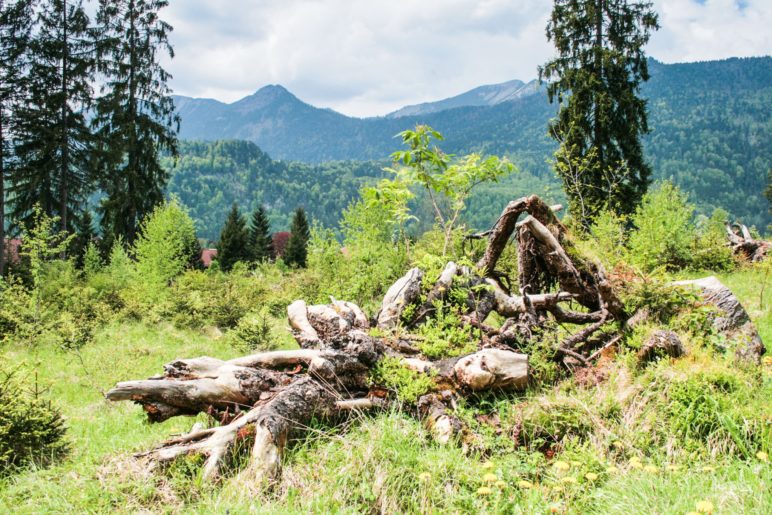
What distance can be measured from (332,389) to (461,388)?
1191 millimetres

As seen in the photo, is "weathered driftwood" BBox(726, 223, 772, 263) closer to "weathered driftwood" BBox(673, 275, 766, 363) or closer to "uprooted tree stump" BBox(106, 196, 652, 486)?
"weathered driftwood" BBox(673, 275, 766, 363)

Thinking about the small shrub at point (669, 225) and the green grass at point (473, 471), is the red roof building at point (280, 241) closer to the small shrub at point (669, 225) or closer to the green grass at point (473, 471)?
the small shrub at point (669, 225)

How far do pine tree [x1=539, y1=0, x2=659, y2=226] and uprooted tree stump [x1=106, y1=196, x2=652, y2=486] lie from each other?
15.0 metres

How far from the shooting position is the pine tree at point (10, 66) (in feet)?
63.8

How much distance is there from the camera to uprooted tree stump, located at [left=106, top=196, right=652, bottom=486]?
3600 millimetres

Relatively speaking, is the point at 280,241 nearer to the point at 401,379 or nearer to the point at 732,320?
the point at 401,379

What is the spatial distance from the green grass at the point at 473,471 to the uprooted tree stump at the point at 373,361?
0.19 metres

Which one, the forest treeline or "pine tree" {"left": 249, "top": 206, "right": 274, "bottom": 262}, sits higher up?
the forest treeline

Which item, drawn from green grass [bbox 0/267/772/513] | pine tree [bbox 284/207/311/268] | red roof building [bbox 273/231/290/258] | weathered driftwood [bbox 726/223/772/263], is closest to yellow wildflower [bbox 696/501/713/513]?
green grass [bbox 0/267/772/513]

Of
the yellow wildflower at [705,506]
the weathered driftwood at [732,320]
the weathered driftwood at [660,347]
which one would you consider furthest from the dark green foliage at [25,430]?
the weathered driftwood at [732,320]

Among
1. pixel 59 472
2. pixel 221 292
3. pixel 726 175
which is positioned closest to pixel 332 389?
pixel 59 472

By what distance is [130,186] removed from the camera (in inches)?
946

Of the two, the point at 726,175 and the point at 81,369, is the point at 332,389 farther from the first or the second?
the point at 726,175

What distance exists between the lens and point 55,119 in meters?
21.6
